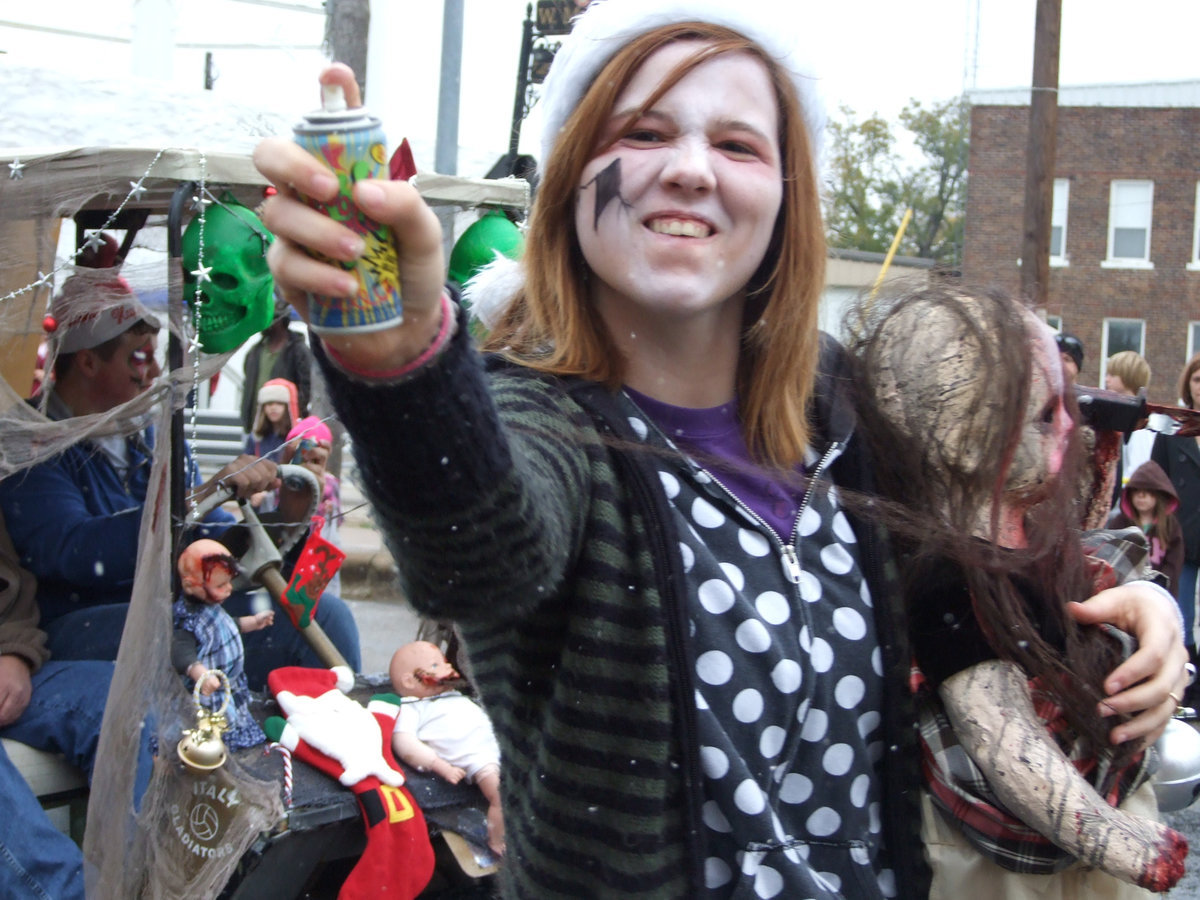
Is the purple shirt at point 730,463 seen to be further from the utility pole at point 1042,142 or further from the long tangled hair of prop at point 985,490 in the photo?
the utility pole at point 1042,142

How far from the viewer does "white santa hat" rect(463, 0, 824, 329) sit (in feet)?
4.55

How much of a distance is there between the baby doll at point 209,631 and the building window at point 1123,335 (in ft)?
81.9

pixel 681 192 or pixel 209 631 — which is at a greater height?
pixel 681 192

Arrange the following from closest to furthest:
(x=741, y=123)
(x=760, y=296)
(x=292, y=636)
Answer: (x=741, y=123), (x=760, y=296), (x=292, y=636)

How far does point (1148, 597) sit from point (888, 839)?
1.60 feet

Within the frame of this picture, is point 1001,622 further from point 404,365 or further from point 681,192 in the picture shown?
point 404,365

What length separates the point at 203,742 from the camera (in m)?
2.97

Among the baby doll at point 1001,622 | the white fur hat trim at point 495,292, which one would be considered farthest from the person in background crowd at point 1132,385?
the white fur hat trim at point 495,292

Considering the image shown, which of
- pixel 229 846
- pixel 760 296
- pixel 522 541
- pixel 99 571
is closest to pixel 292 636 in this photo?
pixel 99 571

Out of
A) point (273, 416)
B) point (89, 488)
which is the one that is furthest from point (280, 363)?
point (89, 488)

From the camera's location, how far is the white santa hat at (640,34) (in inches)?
54.6

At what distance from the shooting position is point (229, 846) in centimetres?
289

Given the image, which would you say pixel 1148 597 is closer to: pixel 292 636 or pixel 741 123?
pixel 741 123

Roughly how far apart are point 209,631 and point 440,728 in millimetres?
738
